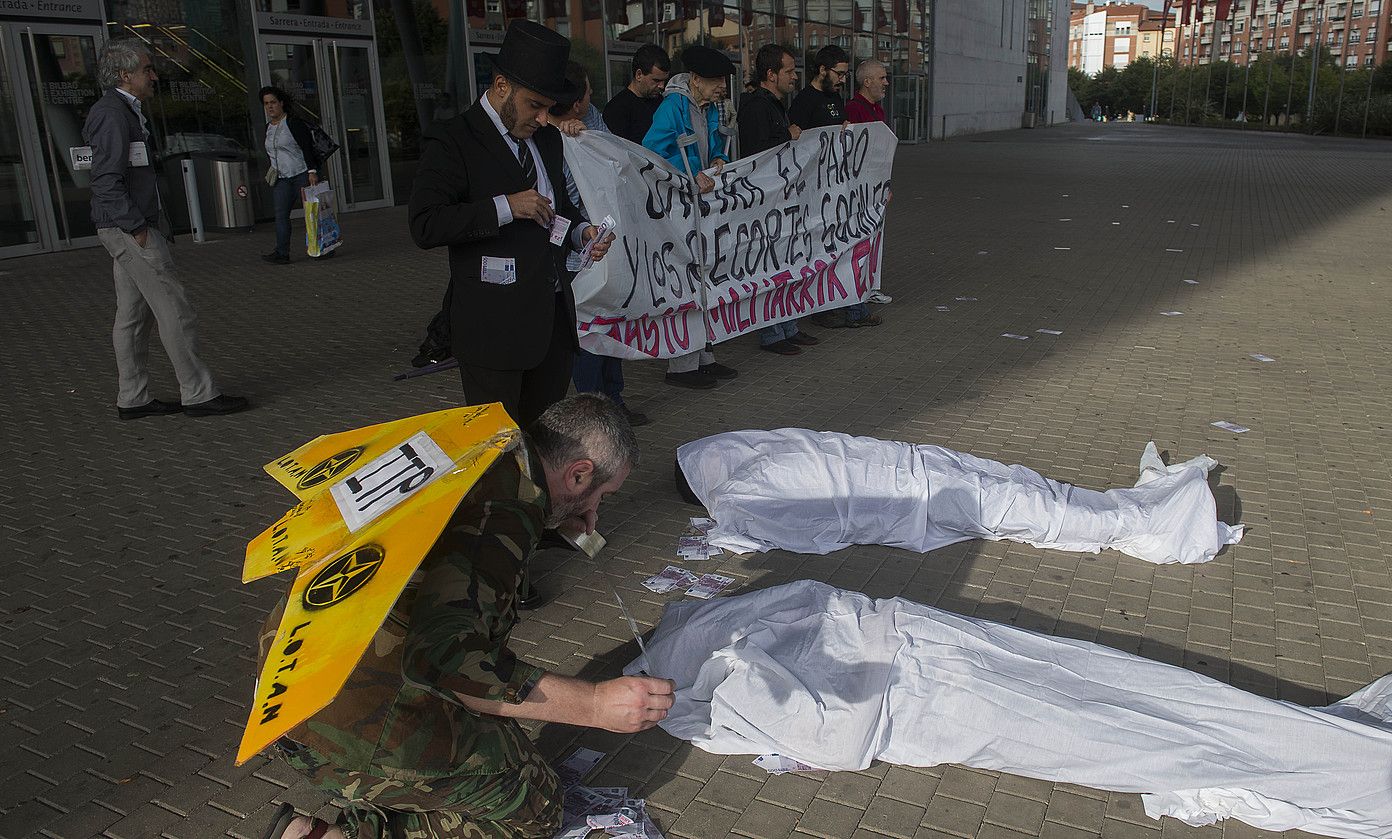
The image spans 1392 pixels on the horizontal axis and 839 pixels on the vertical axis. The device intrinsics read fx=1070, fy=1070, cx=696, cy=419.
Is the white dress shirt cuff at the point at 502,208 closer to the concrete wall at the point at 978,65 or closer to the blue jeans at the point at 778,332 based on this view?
the blue jeans at the point at 778,332

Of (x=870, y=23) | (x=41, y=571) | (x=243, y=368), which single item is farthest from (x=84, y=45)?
(x=870, y=23)

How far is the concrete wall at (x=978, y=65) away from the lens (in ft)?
125

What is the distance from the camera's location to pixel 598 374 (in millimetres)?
6008

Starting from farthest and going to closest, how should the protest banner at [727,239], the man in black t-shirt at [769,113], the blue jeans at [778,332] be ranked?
1. the blue jeans at [778,332]
2. the man in black t-shirt at [769,113]
3. the protest banner at [727,239]

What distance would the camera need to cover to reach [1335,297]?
9727 millimetres

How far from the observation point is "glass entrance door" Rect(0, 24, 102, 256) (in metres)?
12.2

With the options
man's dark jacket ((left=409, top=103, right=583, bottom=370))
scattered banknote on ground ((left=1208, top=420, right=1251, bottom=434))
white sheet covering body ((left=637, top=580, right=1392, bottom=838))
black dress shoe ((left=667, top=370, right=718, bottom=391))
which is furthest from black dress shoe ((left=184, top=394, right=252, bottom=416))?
scattered banknote on ground ((left=1208, top=420, right=1251, bottom=434))

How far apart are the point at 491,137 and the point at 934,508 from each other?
2.33 m

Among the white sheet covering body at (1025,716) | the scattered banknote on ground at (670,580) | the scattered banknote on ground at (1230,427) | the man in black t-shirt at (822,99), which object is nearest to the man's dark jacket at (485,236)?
the scattered banknote on ground at (670,580)

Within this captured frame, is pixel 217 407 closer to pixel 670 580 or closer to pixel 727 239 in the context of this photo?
pixel 727 239

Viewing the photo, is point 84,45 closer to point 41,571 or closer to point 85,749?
point 41,571

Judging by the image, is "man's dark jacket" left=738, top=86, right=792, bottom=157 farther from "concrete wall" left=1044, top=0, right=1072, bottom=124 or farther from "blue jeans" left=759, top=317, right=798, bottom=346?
"concrete wall" left=1044, top=0, right=1072, bottom=124

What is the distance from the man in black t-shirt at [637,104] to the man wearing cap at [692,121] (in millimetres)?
200

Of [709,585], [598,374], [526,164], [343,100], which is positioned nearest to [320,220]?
[343,100]
